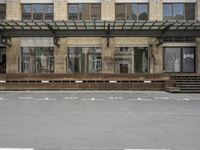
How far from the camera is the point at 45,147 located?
8234 millimetres

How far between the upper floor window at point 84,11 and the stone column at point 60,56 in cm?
269

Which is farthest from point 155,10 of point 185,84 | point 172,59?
point 185,84

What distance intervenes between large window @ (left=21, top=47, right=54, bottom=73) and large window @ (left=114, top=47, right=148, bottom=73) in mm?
6275

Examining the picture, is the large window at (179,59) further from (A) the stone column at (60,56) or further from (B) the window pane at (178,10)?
(A) the stone column at (60,56)

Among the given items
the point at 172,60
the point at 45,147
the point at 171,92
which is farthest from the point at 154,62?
the point at 45,147

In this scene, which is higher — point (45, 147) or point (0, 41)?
point (0, 41)

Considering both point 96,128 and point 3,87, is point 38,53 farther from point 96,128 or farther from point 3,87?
point 96,128

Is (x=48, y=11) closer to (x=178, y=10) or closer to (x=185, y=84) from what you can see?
(x=178, y=10)

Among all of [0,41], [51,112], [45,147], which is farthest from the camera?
[0,41]

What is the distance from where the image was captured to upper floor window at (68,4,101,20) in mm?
36406

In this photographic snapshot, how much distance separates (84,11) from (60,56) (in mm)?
4870

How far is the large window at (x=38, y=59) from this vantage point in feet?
119

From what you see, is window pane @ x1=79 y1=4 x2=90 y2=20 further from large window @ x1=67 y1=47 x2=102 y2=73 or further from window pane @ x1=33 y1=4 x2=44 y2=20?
window pane @ x1=33 y1=4 x2=44 y2=20

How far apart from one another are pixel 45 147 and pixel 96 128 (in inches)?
111
